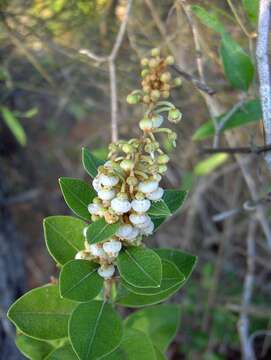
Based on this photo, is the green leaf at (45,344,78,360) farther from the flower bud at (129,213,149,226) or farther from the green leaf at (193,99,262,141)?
the green leaf at (193,99,262,141)

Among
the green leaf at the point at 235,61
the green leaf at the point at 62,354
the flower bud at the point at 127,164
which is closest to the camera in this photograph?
the flower bud at the point at 127,164

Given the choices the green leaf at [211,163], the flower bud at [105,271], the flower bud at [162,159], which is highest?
the flower bud at [162,159]

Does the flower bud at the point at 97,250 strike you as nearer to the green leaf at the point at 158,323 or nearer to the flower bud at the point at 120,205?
the flower bud at the point at 120,205

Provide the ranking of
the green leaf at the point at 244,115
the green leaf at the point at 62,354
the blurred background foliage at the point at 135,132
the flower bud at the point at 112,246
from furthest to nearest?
1. the blurred background foliage at the point at 135,132
2. the green leaf at the point at 244,115
3. the green leaf at the point at 62,354
4. the flower bud at the point at 112,246

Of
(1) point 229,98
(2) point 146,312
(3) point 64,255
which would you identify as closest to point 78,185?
(3) point 64,255

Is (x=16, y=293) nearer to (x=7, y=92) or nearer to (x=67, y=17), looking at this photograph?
(x=7, y=92)

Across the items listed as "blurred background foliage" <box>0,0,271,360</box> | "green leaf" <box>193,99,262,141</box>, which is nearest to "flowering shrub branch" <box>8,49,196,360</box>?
"green leaf" <box>193,99,262,141</box>

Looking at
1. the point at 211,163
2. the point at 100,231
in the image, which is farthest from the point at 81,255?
the point at 211,163

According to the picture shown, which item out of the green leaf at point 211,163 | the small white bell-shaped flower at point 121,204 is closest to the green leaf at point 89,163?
the small white bell-shaped flower at point 121,204
